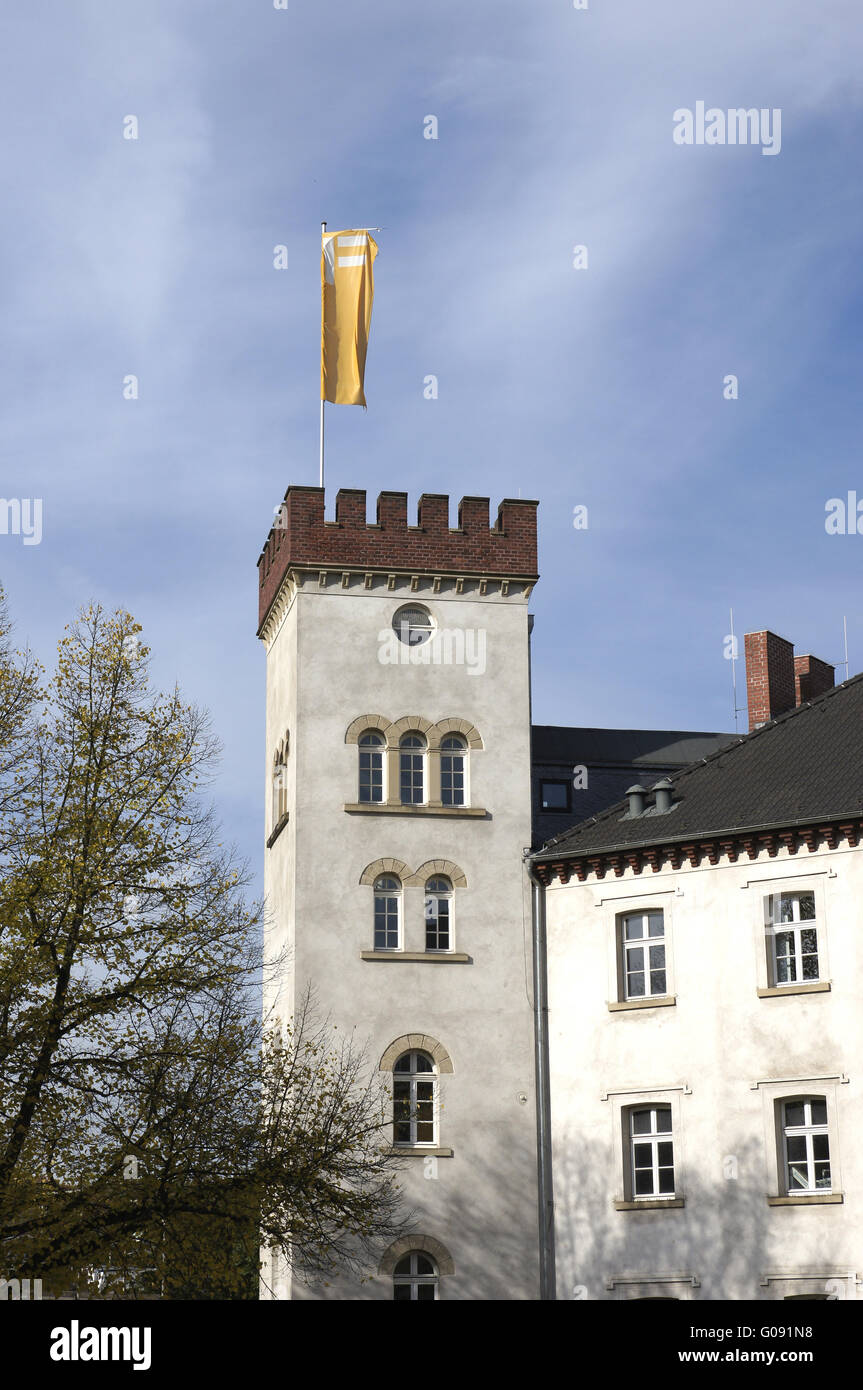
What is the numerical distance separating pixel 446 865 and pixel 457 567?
676 cm

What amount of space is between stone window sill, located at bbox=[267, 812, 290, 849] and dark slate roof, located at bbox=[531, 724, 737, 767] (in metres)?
6.57

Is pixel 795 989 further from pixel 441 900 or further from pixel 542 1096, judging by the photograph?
pixel 441 900

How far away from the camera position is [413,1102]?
34156mm

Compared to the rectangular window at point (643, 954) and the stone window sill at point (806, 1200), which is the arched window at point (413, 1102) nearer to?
the rectangular window at point (643, 954)

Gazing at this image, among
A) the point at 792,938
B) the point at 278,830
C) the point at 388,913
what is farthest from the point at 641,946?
the point at 278,830

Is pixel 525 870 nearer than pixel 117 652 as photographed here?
No

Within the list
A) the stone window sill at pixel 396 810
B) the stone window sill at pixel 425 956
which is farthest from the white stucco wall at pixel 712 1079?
the stone window sill at pixel 396 810

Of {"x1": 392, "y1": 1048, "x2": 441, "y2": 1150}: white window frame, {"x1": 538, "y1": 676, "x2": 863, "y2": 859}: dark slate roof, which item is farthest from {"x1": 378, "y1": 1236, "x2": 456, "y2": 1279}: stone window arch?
{"x1": 538, "y1": 676, "x2": 863, "y2": 859}: dark slate roof

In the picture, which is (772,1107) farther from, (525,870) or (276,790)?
(276,790)

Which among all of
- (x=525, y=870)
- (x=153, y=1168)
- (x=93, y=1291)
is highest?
(x=525, y=870)

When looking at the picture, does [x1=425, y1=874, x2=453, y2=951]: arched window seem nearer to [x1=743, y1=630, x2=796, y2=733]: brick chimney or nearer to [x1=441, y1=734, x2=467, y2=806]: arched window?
[x1=441, y1=734, x2=467, y2=806]: arched window
